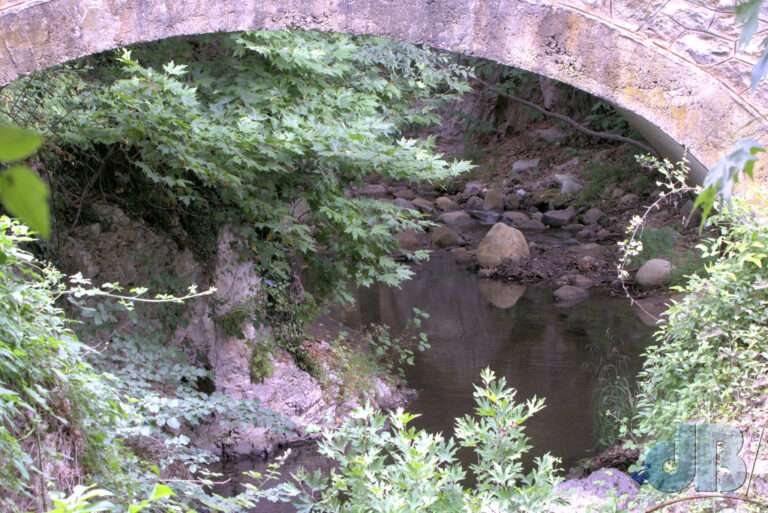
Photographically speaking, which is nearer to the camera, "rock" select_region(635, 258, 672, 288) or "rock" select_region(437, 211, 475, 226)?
"rock" select_region(635, 258, 672, 288)

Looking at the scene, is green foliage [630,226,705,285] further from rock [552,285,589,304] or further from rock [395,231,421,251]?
rock [395,231,421,251]

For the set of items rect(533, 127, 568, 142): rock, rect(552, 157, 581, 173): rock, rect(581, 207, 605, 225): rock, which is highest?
rect(533, 127, 568, 142): rock

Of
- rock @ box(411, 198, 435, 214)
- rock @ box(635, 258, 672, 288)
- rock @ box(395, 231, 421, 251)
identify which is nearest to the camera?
rock @ box(635, 258, 672, 288)

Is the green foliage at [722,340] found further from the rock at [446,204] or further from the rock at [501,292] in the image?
the rock at [446,204]

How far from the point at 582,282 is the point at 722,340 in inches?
243

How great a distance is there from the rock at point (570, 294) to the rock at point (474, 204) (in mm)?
5300

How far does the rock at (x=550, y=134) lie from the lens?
17.1 meters

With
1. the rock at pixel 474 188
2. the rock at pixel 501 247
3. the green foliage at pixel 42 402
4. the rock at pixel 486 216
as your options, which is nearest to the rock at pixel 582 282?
the rock at pixel 501 247

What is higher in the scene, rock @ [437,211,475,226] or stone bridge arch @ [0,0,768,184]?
rock @ [437,211,475,226]

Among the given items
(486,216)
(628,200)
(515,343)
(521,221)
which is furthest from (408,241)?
(628,200)

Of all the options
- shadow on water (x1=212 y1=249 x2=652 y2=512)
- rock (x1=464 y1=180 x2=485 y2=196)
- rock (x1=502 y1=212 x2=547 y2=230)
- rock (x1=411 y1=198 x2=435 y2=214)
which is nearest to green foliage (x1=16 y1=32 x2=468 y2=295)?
shadow on water (x1=212 y1=249 x2=652 y2=512)

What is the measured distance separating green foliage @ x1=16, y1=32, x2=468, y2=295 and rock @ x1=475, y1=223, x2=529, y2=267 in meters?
5.01

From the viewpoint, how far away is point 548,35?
3111mm

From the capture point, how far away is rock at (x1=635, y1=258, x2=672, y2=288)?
8.70 meters
